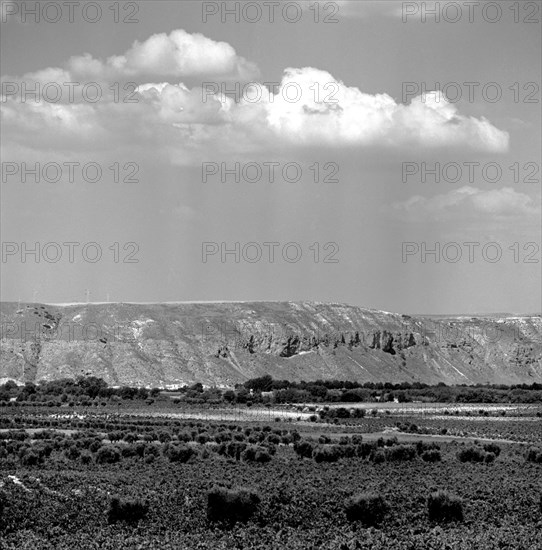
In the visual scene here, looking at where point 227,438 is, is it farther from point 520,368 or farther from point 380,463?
point 520,368

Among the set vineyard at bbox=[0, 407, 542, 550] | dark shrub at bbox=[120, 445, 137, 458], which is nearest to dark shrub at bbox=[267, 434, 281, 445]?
vineyard at bbox=[0, 407, 542, 550]

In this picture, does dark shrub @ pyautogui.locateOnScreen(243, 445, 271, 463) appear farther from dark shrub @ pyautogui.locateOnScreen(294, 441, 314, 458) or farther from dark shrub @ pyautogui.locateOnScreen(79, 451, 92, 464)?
dark shrub @ pyautogui.locateOnScreen(79, 451, 92, 464)

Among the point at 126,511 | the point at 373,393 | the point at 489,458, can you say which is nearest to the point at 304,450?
the point at 489,458

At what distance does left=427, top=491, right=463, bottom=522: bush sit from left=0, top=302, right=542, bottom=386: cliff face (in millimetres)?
105522

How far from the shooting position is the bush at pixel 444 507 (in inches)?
1663

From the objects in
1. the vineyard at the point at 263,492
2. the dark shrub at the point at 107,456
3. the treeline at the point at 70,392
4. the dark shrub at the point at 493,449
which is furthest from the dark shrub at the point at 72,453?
the treeline at the point at 70,392

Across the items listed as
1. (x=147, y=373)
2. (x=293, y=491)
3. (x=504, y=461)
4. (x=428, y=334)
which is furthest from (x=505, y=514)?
(x=428, y=334)

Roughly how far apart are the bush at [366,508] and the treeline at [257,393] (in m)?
78.7

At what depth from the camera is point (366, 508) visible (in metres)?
41.8

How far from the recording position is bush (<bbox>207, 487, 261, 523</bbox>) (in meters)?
40.9

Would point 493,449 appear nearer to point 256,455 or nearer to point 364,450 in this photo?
point 364,450

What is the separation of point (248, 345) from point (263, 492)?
12352 cm

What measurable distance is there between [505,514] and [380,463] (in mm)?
16997

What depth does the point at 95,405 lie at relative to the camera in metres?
Result: 116
